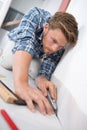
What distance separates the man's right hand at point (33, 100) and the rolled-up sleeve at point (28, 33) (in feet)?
0.68

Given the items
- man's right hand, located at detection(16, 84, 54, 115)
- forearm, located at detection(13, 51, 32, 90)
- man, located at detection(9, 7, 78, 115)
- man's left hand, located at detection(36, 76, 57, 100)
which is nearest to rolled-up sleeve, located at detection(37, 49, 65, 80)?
man, located at detection(9, 7, 78, 115)

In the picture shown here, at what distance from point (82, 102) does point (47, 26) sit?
45 cm

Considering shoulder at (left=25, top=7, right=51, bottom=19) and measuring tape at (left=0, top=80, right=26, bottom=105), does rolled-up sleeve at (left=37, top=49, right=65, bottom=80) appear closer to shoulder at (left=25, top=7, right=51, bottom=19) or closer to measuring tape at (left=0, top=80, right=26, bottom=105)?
shoulder at (left=25, top=7, right=51, bottom=19)

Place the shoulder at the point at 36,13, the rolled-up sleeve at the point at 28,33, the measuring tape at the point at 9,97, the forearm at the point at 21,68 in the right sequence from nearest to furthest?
the measuring tape at the point at 9,97 < the forearm at the point at 21,68 < the rolled-up sleeve at the point at 28,33 < the shoulder at the point at 36,13

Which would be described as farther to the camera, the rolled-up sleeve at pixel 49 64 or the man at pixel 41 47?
the rolled-up sleeve at pixel 49 64

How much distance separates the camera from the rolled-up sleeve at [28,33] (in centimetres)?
95

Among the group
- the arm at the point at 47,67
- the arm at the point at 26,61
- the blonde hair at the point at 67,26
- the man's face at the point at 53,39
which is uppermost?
the blonde hair at the point at 67,26

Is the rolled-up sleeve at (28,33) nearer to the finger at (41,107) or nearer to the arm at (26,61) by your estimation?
the arm at (26,61)

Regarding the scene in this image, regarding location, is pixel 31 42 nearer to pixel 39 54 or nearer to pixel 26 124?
pixel 39 54

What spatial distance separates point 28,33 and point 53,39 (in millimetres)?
111

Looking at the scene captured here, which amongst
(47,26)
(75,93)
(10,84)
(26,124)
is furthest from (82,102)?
(47,26)

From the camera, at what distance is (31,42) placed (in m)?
0.99

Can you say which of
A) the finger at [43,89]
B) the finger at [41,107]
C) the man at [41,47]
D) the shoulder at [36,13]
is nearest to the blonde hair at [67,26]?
the man at [41,47]

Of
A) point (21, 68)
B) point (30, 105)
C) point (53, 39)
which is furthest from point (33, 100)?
point (53, 39)
